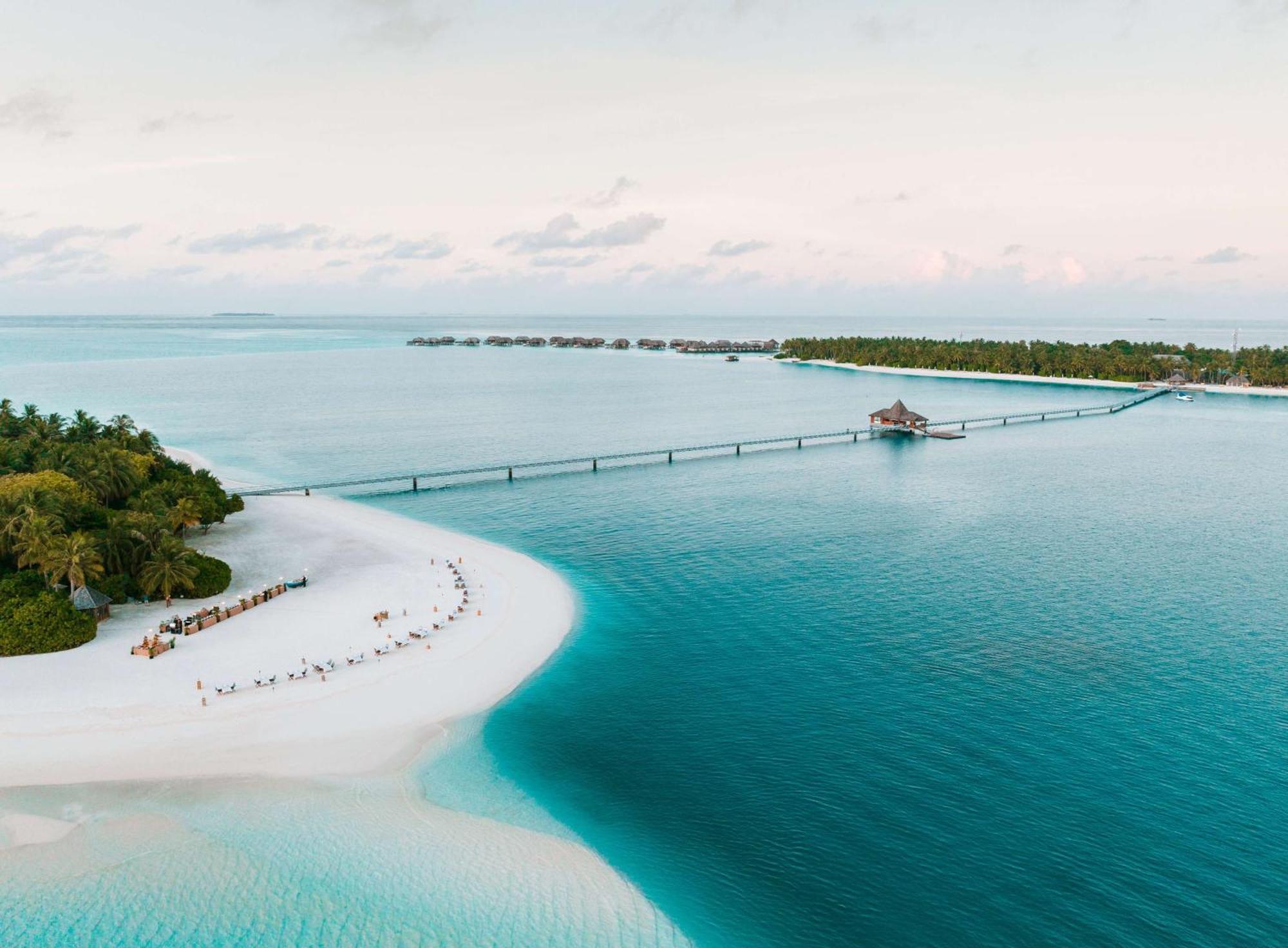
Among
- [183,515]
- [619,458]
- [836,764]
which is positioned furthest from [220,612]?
[619,458]

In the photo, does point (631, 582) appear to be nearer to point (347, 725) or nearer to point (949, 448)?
point (347, 725)

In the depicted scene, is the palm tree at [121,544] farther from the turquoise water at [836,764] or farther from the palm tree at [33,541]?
the turquoise water at [836,764]

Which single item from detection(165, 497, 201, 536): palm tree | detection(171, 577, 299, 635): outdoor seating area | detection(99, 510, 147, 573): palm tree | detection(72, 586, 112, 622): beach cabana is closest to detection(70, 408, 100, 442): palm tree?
detection(165, 497, 201, 536): palm tree

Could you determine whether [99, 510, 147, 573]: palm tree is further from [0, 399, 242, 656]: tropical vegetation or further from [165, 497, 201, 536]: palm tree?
[165, 497, 201, 536]: palm tree

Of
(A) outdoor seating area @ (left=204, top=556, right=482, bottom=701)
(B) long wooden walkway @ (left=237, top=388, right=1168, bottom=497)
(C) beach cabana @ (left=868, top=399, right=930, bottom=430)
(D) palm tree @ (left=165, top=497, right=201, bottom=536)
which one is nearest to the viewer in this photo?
(A) outdoor seating area @ (left=204, top=556, right=482, bottom=701)

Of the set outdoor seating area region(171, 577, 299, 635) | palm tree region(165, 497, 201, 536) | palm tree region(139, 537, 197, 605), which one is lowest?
outdoor seating area region(171, 577, 299, 635)

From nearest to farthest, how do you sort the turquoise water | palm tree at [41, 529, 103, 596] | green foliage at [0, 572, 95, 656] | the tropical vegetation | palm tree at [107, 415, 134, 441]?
the turquoise water, green foliage at [0, 572, 95, 656], the tropical vegetation, palm tree at [41, 529, 103, 596], palm tree at [107, 415, 134, 441]

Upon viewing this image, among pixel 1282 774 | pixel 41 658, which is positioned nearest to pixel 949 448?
pixel 1282 774

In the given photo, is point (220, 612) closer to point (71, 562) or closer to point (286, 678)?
point (71, 562)
